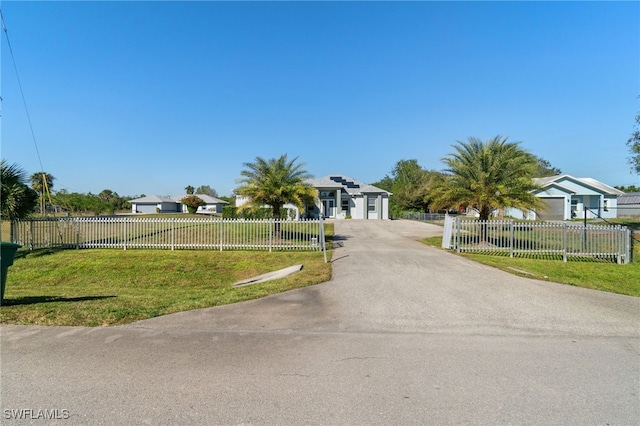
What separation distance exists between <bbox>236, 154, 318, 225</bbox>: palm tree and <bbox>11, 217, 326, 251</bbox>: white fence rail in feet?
4.47

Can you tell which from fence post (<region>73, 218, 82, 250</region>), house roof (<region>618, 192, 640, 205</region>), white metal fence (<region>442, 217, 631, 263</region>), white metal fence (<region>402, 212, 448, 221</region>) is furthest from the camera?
house roof (<region>618, 192, 640, 205</region>)

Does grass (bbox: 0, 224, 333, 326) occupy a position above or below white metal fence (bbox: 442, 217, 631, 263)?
below

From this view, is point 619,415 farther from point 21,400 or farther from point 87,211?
point 87,211

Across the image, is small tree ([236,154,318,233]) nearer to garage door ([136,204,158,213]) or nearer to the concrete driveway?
the concrete driveway

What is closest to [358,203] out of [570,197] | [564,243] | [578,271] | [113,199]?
[570,197]

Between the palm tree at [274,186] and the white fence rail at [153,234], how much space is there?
4.47ft

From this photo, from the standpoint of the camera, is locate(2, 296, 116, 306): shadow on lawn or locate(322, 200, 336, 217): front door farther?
locate(322, 200, 336, 217): front door

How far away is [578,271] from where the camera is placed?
34.8ft

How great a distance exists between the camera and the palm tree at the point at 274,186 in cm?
1489

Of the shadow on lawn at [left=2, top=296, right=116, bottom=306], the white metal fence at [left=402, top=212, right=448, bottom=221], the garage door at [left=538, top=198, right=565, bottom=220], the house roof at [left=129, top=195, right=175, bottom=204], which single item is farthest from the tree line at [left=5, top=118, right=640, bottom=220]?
the house roof at [left=129, top=195, right=175, bottom=204]

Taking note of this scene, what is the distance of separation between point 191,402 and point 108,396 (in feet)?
2.62

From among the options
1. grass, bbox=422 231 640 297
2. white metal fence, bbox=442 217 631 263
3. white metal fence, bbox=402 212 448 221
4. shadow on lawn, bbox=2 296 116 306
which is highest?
white metal fence, bbox=402 212 448 221

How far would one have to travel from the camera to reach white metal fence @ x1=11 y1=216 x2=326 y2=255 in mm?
13531

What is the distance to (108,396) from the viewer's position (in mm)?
3096
